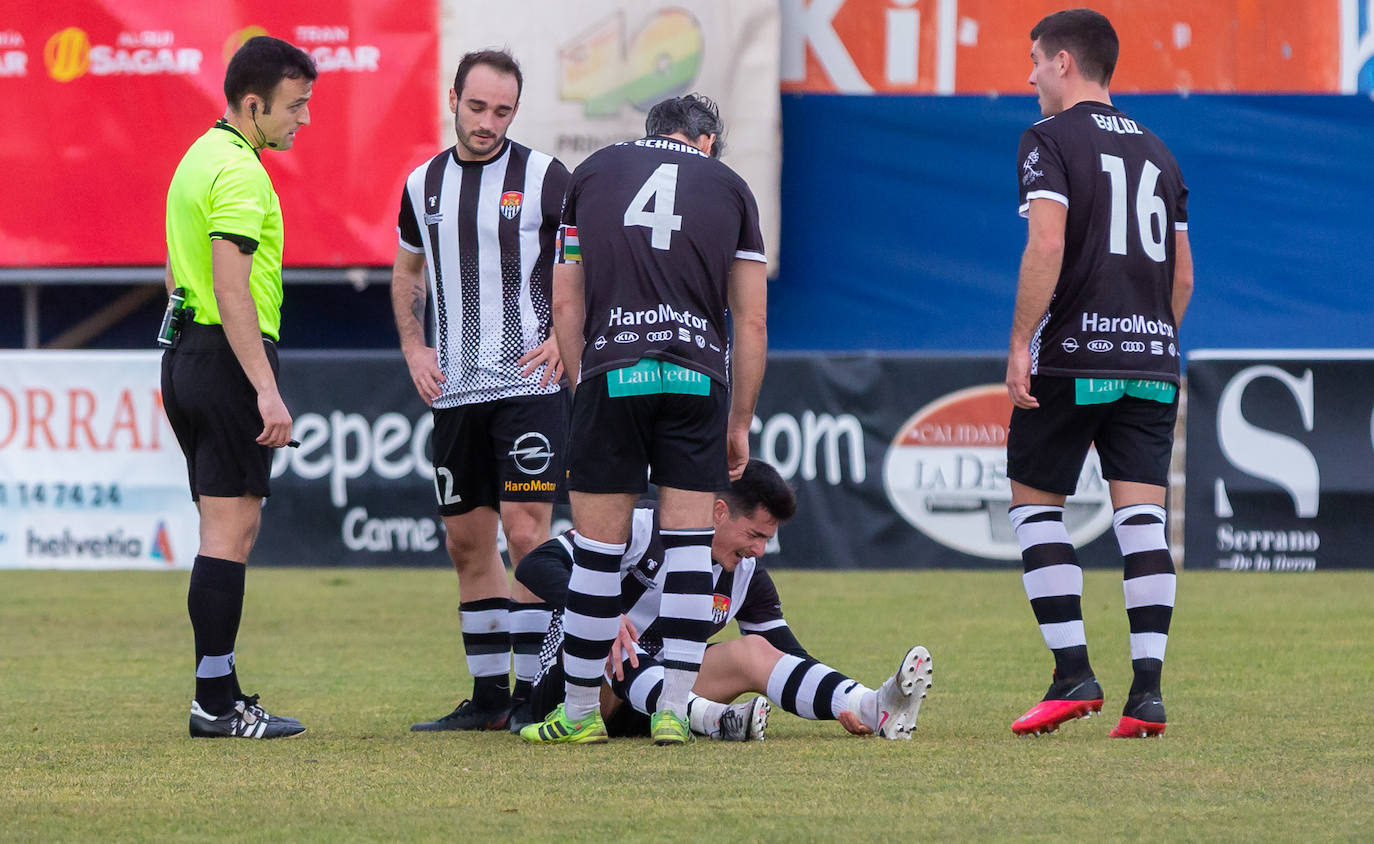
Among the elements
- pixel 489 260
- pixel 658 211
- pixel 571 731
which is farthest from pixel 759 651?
pixel 489 260

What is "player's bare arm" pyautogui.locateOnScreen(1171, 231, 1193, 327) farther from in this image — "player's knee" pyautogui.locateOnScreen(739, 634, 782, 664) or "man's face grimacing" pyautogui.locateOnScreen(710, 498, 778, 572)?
"player's knee" pyautogui.locateOnScreen(739, 634, 782, 664)

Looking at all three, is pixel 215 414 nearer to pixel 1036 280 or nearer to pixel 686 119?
pixel 686 119

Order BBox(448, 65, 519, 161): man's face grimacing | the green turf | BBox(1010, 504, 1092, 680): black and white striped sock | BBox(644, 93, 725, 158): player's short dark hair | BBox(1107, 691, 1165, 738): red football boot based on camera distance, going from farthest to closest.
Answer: BBox(448, 65, 519, 161): man's face grimacing, BBox(1010, 504, 1092, 680): black and white striped sock, BBox(644, 93, 725, 158): player's short dark hair, BBox(1107, 691, 1165, 738): red football boot, the green turf

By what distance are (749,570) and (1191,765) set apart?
4.60 ft

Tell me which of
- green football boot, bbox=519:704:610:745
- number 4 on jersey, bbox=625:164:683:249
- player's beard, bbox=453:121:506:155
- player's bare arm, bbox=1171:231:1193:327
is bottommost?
green football boot, bbox=519:704:610:745

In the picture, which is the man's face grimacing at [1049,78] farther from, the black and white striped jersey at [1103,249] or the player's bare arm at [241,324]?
the player's bare arm at [241,324]

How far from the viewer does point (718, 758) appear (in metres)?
4.25

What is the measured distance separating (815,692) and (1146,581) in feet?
3.16

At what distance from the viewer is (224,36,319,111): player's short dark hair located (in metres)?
4.94

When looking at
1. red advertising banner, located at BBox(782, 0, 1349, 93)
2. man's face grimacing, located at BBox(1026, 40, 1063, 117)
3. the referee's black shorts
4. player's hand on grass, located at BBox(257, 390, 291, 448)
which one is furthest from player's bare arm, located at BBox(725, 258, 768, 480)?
red advertising banner, located at BBox(782, 0, 1349, 93)

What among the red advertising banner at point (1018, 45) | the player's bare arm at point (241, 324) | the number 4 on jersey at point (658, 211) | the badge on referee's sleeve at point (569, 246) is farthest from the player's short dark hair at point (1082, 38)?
the red advertising banner at point (1018, 45)

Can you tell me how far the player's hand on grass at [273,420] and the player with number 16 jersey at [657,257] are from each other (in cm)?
86

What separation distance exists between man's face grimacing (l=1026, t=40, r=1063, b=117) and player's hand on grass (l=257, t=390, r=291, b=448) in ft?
7.53

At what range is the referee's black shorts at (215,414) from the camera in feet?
15.9
